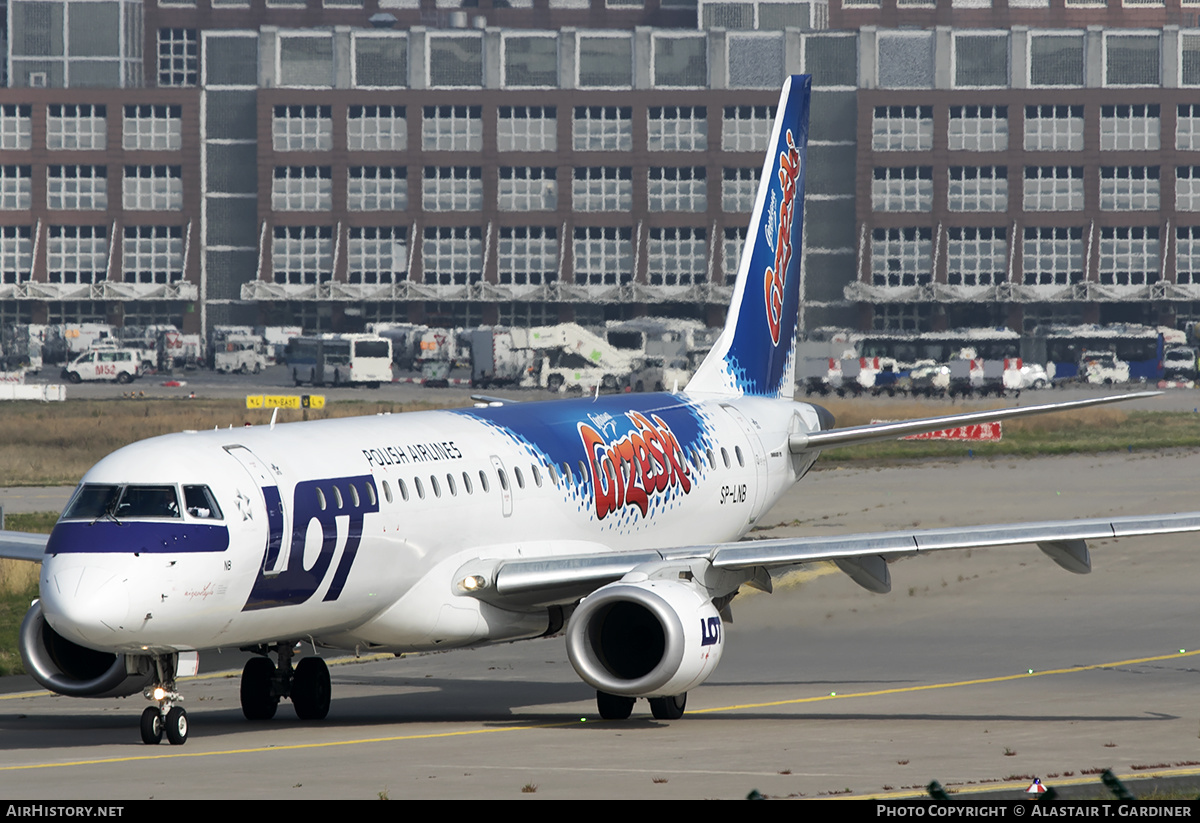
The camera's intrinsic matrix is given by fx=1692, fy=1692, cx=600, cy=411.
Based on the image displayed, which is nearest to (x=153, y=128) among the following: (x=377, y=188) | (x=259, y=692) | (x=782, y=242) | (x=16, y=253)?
(x=16, y=253)

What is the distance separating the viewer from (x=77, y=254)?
17962 cm

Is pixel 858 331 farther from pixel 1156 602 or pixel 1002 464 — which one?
pixel 1156 602

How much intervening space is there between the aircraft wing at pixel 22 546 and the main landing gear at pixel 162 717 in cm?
430

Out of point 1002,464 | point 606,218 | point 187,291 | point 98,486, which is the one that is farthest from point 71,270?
point 98,486

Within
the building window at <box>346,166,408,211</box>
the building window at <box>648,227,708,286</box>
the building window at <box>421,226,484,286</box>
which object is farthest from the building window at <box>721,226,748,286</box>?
the building window at <box>346,166,408,211</box>

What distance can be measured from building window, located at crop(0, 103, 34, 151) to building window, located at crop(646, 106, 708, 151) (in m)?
66.3

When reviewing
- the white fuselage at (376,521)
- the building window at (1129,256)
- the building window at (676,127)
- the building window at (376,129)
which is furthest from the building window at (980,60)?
the white fuselage at (376,521)

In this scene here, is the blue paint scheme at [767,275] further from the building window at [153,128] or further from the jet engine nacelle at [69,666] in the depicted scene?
the building window at [153,128]

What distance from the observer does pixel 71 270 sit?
589 feet

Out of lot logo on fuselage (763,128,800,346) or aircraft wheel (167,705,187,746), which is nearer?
aircraft wheel (167,705,187,746)

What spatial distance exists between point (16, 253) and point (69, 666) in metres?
167

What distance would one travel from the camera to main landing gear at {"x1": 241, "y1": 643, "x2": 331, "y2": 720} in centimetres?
2517

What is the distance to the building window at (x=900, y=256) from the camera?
174 meters

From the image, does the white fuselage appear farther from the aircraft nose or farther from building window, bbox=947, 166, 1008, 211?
building window, bbox=947, 166, 1008, 211
